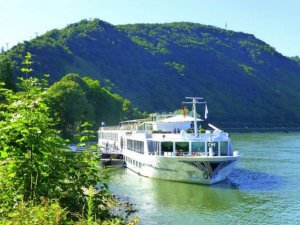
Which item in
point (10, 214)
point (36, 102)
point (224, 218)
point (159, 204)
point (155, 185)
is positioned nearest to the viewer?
point (10, 214)

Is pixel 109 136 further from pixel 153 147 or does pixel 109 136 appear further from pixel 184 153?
pixel 184 153

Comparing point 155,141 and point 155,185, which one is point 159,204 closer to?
point 155,185

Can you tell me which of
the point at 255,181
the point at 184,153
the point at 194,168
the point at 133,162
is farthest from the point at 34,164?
the point at 133,162

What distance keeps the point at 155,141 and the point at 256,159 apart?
23.6m

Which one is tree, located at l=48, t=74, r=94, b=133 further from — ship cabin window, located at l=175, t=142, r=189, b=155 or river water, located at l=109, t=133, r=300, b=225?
ship cabin window, located at l=175, t=142, r=189, b=155

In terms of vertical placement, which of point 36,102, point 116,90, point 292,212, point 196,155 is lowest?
point 292,212

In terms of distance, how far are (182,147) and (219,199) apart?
7.75 m

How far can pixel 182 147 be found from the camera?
3772cm

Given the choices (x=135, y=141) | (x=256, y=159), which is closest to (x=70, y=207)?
(x=135, y=141)

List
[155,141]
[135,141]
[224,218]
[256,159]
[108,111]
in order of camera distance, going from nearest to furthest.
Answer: [224,218]
[155,141]
[135,141]
[256,159]
[108,111]

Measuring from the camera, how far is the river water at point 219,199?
84.1ft

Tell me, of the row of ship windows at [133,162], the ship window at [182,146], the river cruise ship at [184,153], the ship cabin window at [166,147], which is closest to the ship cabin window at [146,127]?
the river cruise ship at [184,153]

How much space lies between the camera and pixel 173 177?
37.2 m

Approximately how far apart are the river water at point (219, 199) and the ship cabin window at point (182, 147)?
2816 mm
